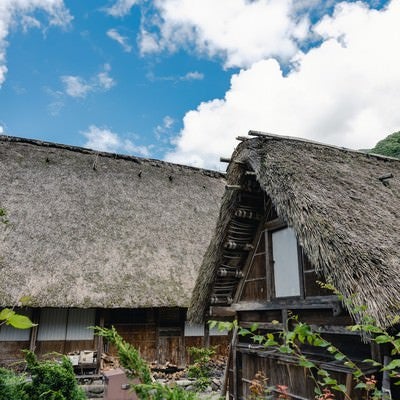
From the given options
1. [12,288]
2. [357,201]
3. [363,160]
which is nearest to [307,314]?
[357,201]

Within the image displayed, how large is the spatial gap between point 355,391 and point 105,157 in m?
13.2

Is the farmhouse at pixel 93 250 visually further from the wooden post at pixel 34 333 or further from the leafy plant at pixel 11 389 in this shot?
the leafy plant at pixel 11 389

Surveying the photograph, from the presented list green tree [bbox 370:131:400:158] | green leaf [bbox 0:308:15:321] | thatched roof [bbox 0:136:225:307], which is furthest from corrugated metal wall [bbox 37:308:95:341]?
green tree [bbox 370:131:400:158]

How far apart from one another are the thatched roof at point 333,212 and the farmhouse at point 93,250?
4453 millimetres

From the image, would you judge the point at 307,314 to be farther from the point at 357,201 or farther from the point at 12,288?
the point at 12,288

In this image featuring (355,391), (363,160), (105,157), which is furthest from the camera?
(105,157)

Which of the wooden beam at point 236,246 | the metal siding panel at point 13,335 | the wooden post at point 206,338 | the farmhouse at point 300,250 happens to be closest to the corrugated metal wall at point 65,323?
the metal siding panel at point 13,335

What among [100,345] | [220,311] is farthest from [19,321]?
[100,345]

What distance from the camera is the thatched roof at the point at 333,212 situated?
3.61 metres

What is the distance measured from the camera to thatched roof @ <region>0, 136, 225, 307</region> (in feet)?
32.0

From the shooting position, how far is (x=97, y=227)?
1175 centimetres

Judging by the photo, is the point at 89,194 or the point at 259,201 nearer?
the point at 259,201

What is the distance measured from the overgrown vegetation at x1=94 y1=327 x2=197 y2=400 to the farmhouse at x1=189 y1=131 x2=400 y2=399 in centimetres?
143

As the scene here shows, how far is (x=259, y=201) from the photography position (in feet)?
20.3
